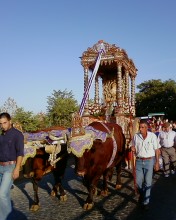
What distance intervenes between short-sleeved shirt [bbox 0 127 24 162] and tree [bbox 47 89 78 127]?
2612 centimetres

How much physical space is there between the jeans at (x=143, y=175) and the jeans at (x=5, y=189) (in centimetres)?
300

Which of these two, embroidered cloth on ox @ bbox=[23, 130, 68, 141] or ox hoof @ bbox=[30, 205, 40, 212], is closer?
ox hoof @ bbox=[30, 205, 40, 212]

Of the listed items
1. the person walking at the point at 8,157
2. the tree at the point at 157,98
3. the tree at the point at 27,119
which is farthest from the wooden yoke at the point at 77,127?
the tree at the point at 157,98

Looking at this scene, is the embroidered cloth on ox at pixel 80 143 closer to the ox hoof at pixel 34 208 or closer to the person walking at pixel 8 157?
the ox hoof at pixel 34 208

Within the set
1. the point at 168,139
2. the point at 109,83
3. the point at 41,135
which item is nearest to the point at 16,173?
the point at 41,135

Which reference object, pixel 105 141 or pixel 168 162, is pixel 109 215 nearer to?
pixel 105 141

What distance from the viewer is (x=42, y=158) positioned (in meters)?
7.56

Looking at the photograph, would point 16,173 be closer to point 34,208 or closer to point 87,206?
point 34,208

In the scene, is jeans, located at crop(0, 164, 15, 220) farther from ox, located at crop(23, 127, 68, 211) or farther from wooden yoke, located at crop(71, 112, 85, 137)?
wooden yoke, located at crop(71, 112, 85, 137)

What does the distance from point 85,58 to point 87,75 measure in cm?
119

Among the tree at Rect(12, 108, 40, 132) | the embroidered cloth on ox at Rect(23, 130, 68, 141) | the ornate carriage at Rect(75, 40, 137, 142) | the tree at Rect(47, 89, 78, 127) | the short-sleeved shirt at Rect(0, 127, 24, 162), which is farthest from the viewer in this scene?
the tree at Rect(47, 89, 78, 127)

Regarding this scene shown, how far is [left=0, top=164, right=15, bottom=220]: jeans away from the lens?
195 inches

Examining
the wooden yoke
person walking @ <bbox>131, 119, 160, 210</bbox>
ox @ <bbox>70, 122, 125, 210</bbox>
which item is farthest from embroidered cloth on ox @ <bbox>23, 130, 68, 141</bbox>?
person walking @ <bbox>131, 119, 160, 210</bbox>

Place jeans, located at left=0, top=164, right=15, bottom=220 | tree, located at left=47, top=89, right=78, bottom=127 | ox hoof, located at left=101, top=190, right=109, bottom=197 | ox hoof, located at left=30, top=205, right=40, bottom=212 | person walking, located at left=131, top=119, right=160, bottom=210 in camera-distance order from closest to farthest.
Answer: jeans, located at left=0, top=164, right=15, bottom=220 → ox hoof, located at left=30, top=205, right=40, bottom=212 → person walking, located at left=131, top=119, right=160, bottom=210 → ox hoof, located at left=101, top=190, right=109, bottom=197 → tree, located at left=47, top=89, right=78, bottom=127
